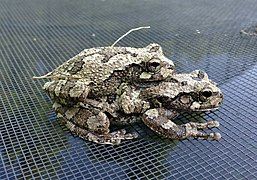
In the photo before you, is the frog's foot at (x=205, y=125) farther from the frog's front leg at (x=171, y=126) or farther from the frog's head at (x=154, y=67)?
the frog's head at (x=154, y=67)

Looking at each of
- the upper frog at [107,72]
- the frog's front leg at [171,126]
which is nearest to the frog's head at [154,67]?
the upper frog at [107,72]

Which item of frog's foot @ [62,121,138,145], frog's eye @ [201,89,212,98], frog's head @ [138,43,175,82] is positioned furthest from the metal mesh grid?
frog's head @ [138,43,175,82]

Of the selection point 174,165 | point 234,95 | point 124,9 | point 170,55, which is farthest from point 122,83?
point 124,9

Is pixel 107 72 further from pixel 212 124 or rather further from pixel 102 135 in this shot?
pixel 212 124

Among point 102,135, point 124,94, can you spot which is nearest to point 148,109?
point 124,94

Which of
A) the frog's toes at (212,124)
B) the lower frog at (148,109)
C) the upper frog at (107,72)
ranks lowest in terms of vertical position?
the frog's toes at (212,124)

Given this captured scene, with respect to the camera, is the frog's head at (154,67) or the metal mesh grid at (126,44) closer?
the metal mesh grid at (126,44)
